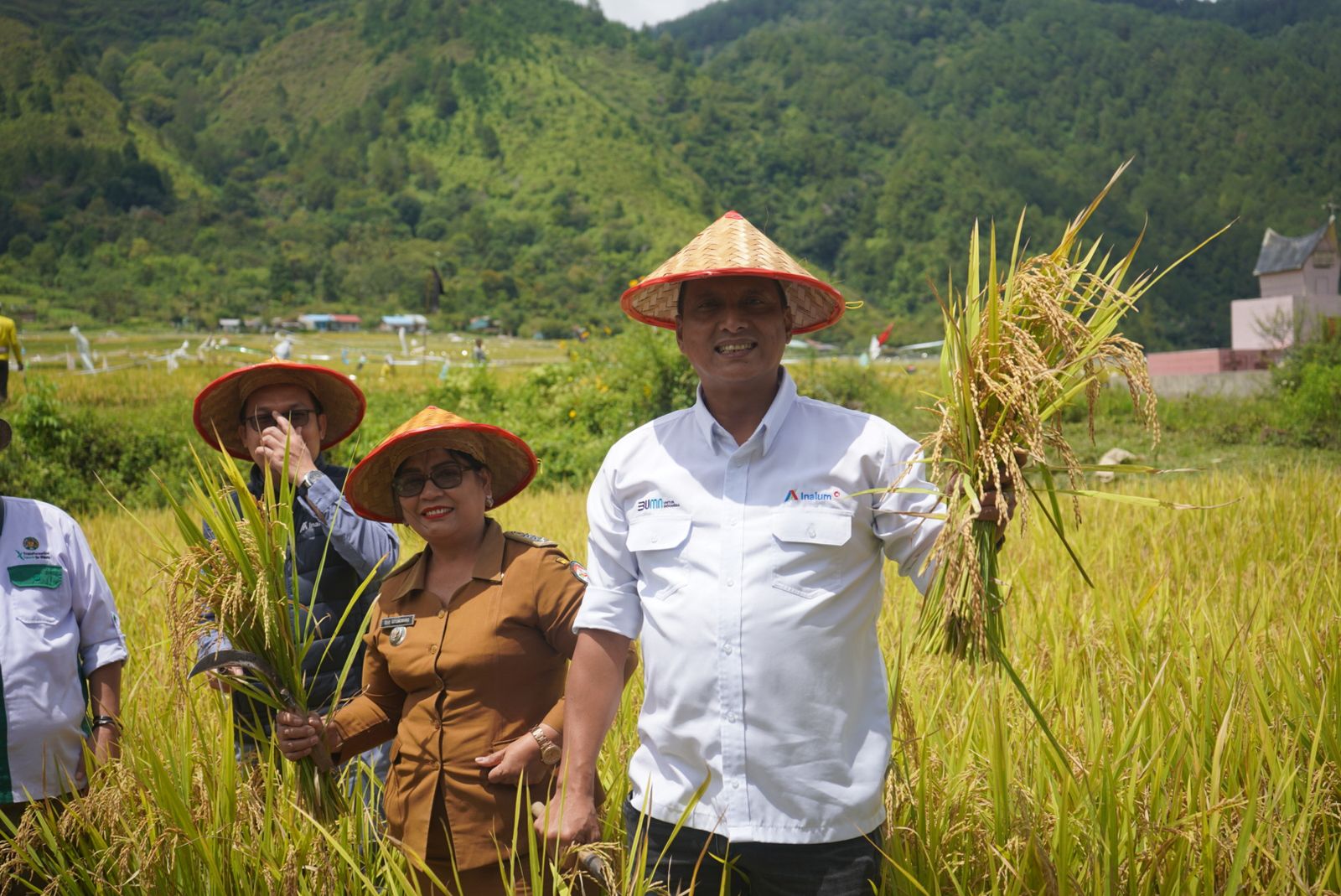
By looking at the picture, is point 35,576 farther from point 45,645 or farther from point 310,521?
point 310,521

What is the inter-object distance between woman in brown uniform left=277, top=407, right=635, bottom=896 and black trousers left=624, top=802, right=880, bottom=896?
13.0 inches

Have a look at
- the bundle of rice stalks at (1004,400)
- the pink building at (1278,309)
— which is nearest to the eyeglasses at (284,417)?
the bundle of rice stalks at (1004,400)

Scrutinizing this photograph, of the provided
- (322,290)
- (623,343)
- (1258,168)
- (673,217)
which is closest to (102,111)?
(322,290)

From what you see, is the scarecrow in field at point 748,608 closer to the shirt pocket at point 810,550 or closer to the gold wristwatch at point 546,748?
the shirt pocket at point 810,550

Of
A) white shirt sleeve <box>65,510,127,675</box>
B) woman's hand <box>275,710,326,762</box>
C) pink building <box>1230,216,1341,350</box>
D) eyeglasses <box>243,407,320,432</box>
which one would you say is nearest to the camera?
woman's hand <box>275,710,326,762</box>

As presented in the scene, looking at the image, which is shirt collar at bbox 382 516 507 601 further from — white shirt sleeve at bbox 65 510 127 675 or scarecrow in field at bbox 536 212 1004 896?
white shirt sleeve at bbox 65 510 127 675

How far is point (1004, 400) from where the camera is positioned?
180 cm

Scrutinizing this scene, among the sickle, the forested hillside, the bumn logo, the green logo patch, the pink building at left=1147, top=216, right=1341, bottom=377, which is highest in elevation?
the forested hillside

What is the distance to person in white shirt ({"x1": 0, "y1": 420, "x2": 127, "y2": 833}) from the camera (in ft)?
8.83

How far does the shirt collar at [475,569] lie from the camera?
2475mm

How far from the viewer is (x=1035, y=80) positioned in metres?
144

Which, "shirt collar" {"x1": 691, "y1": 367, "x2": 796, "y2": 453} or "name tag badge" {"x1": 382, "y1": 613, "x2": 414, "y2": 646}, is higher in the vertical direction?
"shirt collar" {"x1": 691, "y1": 367, "x2": 796, "y2": 453}

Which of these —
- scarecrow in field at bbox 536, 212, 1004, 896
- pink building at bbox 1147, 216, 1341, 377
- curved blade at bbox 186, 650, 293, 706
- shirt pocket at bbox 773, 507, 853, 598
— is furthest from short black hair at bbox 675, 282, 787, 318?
pink building at bbox 1147, 216, 1341, 377

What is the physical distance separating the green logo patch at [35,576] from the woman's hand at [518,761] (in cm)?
125
